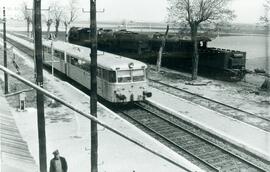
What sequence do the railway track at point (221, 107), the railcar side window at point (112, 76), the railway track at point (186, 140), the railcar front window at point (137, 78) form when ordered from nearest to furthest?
the railway track at point (186, 140), the railway track at point (221, 107), the railcar side window at point (112, 76), the railcar front window at point (137, 78)

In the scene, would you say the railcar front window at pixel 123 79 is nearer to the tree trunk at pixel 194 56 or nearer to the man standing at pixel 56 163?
the man standing at pixel 56 163

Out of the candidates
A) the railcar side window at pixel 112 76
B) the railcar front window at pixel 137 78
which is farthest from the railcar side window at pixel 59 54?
the railcar front window at pixel 137 78

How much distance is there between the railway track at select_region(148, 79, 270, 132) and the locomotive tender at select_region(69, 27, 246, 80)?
751 centimetres

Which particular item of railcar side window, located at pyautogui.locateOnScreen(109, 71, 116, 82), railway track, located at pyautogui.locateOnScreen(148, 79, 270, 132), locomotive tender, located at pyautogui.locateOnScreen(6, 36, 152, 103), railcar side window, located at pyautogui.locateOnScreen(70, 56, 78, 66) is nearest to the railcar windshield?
locomotive tender, located at pyautogui.locateOnScreen(6, 36, 152, 103)

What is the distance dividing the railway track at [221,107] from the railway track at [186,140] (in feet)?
9.14

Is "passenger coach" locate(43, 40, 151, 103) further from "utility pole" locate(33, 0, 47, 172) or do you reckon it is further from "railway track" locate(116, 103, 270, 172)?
"utility pole" locate(33, 0, 47, 172)

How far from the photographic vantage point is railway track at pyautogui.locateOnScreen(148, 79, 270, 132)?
1772 cm

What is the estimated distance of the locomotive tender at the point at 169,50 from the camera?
107 ft

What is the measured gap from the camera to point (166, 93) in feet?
79.8

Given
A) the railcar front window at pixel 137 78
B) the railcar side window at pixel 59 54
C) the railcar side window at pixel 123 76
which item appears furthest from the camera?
the railcar side window at pixel 59 54

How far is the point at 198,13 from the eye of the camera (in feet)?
104

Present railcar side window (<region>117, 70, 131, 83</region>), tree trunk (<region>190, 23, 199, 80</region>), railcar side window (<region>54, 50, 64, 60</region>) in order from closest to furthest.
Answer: railcar side window (<region>117, 70, 131, 83</region>), railcar side window (<region>54, 50, 64, 60</region>), tree trunk (<region>190, 23, 199, 80</region>)

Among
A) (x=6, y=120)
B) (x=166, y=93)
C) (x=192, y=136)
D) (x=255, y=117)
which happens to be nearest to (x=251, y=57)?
(x=166, y=93)

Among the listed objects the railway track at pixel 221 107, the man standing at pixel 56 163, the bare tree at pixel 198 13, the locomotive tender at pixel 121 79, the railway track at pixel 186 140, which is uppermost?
the bare tree at pixel 198 13
